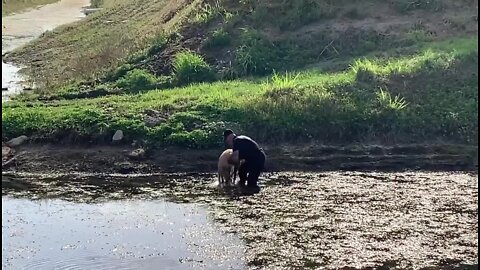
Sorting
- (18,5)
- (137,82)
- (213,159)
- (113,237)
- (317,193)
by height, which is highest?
(18,5)

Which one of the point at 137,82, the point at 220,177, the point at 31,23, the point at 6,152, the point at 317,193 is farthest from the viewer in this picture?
the point at 31,23

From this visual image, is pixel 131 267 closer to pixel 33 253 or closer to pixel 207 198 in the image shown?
pixel 33 253

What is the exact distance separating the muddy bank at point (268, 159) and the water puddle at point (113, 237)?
2317 millimetres

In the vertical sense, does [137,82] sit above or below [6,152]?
above

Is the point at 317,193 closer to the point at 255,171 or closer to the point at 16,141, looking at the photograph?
the point at 255,171

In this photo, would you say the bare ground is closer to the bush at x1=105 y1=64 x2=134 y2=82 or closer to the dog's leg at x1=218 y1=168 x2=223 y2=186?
the dog's leg at x1=218 y1=168 x2=223 y2=186

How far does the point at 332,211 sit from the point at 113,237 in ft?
12.9

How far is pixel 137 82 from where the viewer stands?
75.3 feet

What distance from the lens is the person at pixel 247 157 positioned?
1602cm

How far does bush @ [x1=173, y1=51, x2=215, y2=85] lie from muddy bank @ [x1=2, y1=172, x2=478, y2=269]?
5.80 metres

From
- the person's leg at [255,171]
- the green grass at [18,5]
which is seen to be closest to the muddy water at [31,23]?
the green grass at [18,5]

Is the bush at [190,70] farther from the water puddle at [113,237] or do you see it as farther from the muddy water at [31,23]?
the water puddle at [113,237]

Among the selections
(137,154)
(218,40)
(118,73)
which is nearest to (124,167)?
(137,154)

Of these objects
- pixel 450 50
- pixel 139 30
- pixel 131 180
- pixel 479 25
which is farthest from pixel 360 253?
pixel 139 30
